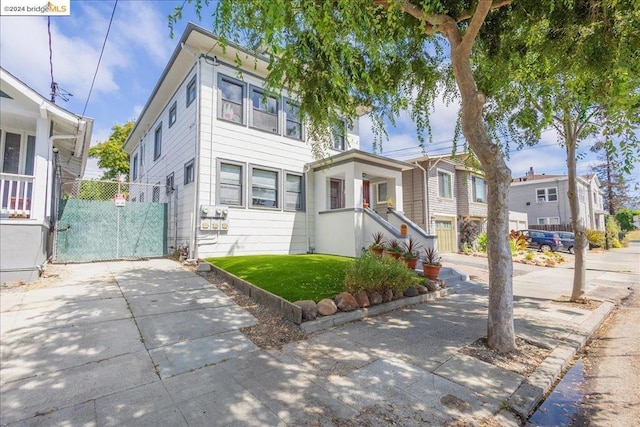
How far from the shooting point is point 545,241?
67.7ft

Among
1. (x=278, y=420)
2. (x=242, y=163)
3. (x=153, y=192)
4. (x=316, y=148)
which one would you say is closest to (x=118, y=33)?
(x=242, y=163)

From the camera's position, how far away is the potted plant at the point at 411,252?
27.4 feet

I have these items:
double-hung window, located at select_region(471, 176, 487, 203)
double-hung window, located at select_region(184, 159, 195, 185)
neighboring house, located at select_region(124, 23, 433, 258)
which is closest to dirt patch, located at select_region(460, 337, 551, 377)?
neighboring house, located at select_region(124, 23, 433, 258)

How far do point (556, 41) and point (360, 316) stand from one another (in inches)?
212

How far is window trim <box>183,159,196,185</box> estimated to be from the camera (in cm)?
1002

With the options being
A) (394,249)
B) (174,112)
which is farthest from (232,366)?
(174,112)

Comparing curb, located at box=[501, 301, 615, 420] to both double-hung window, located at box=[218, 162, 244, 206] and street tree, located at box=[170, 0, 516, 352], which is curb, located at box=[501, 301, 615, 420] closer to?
street tree, located at box=[170, 0, 516, 352]

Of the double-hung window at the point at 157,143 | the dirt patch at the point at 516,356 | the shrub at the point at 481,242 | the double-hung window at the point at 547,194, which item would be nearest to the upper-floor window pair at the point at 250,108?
the double-hung window at the point at 157,143

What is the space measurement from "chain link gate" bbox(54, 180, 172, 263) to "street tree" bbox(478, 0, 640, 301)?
11.0 meters

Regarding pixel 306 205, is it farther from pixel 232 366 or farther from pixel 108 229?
pixel 232 366

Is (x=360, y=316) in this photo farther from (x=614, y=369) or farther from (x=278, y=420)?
(x=614, y=369)

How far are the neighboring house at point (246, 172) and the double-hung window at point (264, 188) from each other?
0.04m

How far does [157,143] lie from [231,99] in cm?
629

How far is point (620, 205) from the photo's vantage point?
135 feet
